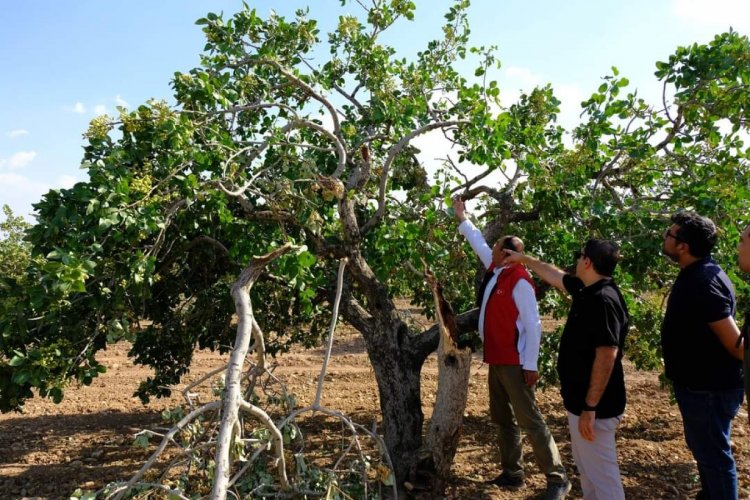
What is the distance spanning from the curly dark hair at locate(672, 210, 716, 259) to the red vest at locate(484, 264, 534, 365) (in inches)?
36.8

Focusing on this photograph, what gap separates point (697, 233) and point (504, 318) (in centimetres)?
116

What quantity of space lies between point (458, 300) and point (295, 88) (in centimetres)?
230

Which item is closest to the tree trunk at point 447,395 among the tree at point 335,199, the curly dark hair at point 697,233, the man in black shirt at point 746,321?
the tree at point 335,199

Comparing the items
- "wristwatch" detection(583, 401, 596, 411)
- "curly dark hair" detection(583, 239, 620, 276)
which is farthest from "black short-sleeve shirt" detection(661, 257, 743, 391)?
"wristwatch" detection(583, 401, 596, 411)

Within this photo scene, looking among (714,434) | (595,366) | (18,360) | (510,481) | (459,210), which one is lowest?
(510,481)

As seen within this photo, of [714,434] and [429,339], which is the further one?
[429,339]

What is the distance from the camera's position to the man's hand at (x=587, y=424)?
3.06 meters

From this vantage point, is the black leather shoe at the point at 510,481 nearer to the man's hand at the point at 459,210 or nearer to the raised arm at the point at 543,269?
the raised arm at the point at 543,269

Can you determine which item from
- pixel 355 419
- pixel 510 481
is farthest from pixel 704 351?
pixel 355 419

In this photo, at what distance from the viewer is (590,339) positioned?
3.08 meters

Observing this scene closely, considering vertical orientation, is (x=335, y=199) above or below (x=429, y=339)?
Answer: above

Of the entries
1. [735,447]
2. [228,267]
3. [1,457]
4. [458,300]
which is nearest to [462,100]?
[458,300]

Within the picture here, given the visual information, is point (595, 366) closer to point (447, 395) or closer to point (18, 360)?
point (447, 395)

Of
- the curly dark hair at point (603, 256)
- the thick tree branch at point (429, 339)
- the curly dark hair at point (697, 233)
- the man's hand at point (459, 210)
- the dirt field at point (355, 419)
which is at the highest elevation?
the man's hand at point (459, 210)
